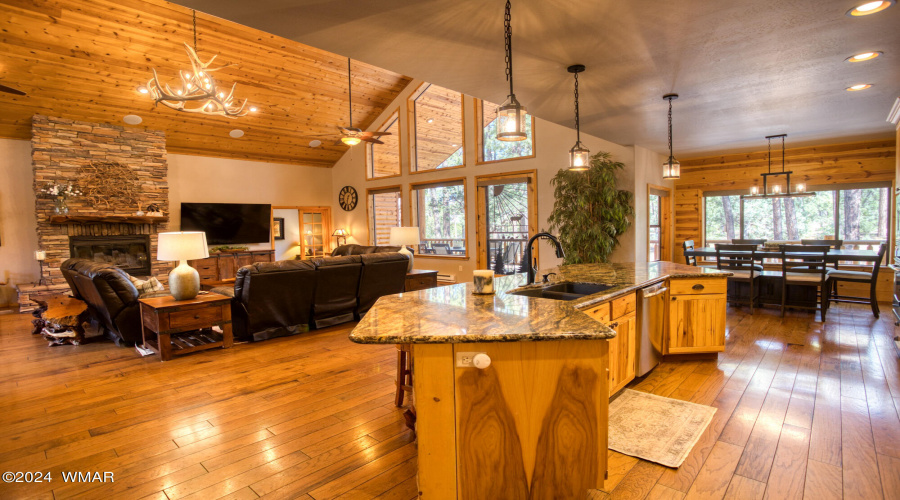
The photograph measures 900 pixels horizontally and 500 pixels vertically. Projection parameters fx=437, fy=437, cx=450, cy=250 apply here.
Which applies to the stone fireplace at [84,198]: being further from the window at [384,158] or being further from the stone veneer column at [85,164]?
the window at [384,158]

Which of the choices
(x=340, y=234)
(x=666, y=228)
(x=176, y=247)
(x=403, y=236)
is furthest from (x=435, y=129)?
(x=176, y=247)

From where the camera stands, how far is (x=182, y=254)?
13.7 feet

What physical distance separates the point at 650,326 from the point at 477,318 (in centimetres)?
205

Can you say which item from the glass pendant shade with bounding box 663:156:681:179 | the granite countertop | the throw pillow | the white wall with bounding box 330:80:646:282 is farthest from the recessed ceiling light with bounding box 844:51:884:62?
the throw pillow

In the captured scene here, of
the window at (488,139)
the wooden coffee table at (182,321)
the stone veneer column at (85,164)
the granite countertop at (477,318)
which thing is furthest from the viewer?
the window at (488,139)

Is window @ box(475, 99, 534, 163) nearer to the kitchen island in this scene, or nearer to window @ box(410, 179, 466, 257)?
window @ box(410, 179, 466, 257)

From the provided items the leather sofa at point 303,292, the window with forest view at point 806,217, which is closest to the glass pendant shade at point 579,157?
the leather sofa at point 303,292

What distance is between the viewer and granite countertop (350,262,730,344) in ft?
5.49

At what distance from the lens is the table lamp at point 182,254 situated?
4176mm

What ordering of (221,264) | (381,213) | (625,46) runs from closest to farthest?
(625,46)
(221,264)
(381,213)

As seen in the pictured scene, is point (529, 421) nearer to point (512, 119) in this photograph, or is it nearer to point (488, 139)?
point (512, 119)

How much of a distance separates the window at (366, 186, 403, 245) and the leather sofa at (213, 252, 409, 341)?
449cm

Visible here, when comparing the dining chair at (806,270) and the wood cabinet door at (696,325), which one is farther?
the dining chair at (806,270)

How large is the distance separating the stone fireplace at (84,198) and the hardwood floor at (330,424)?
3.31 meters
